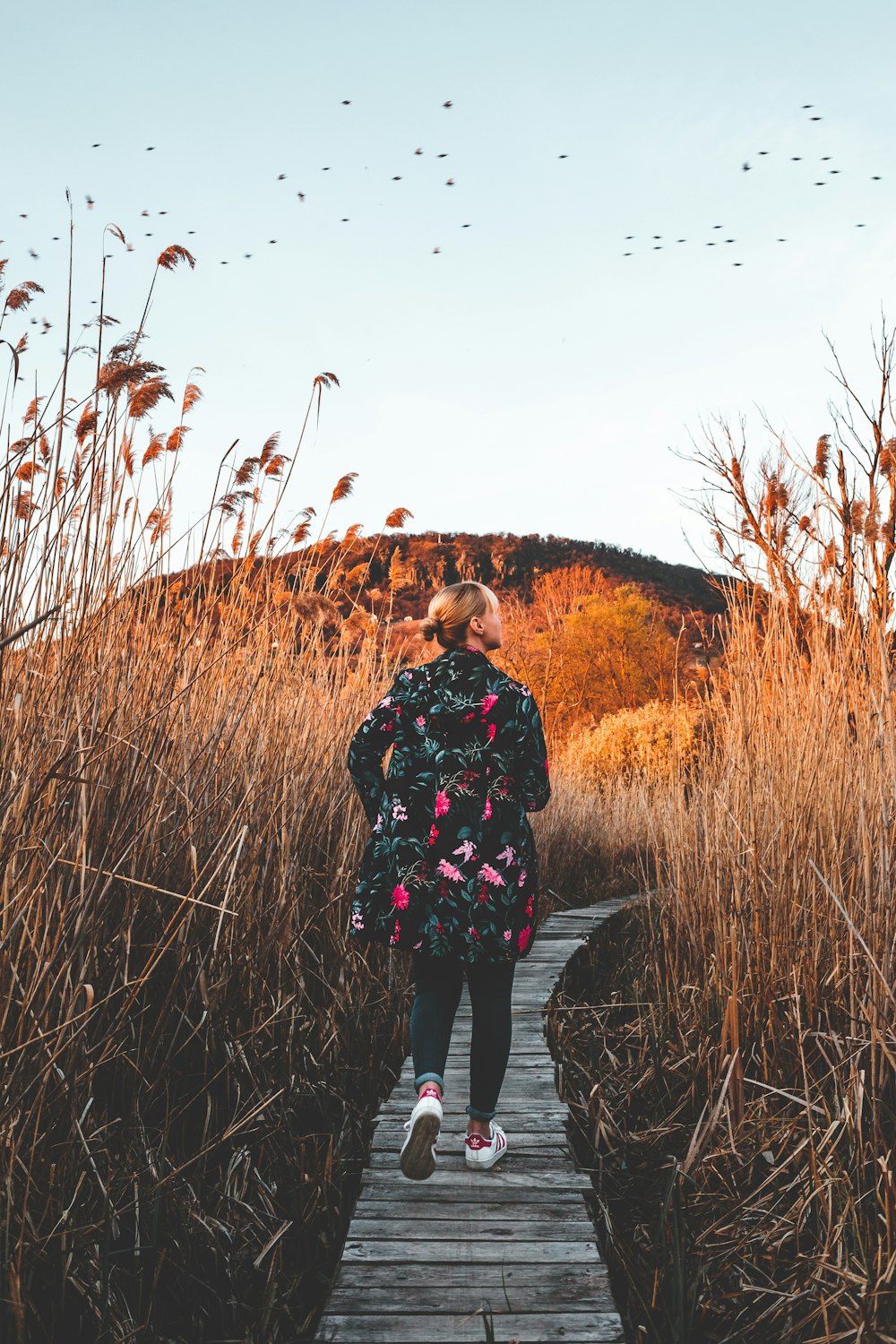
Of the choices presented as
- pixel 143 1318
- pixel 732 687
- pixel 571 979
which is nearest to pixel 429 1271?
pixel 143 1318

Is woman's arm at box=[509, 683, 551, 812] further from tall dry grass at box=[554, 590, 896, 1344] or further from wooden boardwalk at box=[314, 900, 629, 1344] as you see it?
wooden boardwalk at box=[314, 900, 629, 1344]

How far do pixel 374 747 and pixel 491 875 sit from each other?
0.43 meters

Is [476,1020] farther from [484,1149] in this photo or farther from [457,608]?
[457,608]

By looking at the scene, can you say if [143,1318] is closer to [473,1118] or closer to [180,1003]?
[180,1003]

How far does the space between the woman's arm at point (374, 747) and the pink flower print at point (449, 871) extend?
240 millimetres

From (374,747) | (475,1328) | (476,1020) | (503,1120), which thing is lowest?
(503,1120)

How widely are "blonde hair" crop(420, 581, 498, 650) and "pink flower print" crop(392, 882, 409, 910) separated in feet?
1.98

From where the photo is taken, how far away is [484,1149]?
190 cm

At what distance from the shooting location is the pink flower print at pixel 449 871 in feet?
6.44

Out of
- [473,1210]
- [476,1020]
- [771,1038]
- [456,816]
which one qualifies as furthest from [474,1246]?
[771,1038]

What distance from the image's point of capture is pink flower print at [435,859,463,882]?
1.96 m

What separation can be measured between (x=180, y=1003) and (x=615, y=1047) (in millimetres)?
1586

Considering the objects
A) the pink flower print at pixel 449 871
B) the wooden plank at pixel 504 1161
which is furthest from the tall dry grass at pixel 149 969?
the pink flower print at pixel 449 871

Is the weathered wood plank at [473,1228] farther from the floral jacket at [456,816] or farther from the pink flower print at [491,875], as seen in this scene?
the pink flower print at [491,875]
